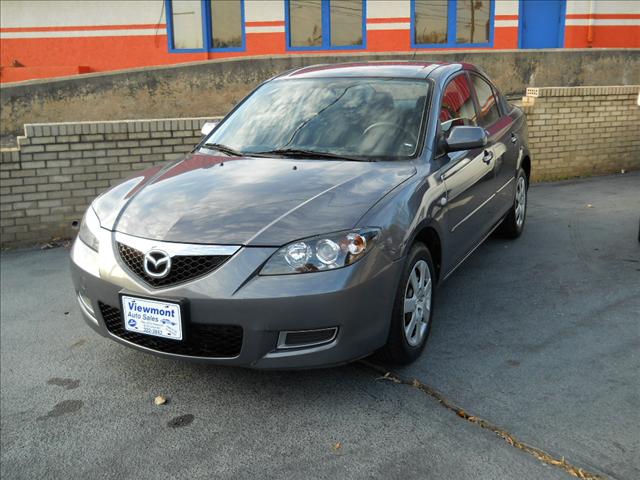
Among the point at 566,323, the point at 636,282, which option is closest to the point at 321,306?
the point at 566,323

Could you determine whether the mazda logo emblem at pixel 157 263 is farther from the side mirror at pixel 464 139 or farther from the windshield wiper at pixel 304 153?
the side mirror at pixel 464 139

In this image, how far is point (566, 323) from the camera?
171 inches

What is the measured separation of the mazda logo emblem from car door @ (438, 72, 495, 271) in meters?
1.76

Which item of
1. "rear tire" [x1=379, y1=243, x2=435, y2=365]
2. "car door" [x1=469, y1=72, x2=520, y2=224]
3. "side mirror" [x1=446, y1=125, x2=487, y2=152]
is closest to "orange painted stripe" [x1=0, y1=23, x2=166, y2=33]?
"car door" [x1=469, y1=72, x2=520, y2=224]

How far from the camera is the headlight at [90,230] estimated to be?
3.60 metres

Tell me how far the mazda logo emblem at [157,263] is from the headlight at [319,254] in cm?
47

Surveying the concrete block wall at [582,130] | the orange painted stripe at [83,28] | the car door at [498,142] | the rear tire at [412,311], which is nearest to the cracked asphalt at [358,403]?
the rear tire at [412,311]

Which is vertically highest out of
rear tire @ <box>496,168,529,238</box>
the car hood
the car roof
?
the car roof

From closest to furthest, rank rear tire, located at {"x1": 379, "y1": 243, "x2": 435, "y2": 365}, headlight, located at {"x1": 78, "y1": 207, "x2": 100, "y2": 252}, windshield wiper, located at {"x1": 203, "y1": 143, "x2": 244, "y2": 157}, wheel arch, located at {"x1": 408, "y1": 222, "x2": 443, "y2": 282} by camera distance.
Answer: rear tire, located at {"x1": 379, "y1": 243, "x2": 435, "y2": 365} → headlight, located at {"x1": 78, "y1": 207, "x2": 100, "y2": 252} → wheel arch, located at {"x1": 408, "y1": 222, "x2": 443, "y2": 282} → windshield wiper, located at {"x1": 203, "y1": 143, "x2": 244, "y2": 157}

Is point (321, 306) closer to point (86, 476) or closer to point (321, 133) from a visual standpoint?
point (86, 476)

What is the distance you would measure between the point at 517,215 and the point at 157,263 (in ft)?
13.6

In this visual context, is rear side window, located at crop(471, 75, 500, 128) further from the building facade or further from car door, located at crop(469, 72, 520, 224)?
the building facade

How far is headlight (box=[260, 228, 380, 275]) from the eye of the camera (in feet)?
10.2

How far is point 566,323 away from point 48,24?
14.8 m
